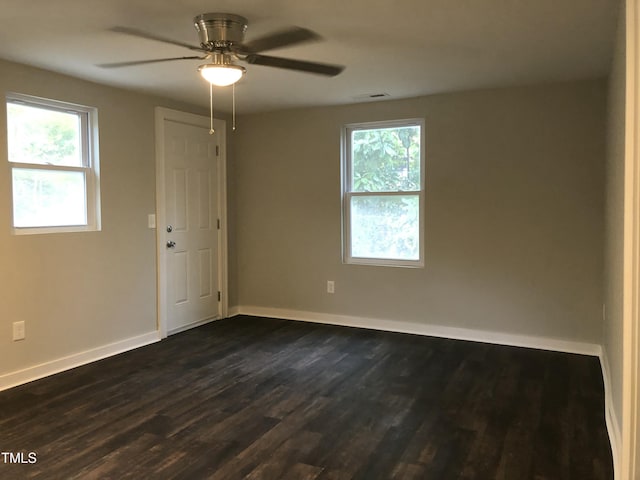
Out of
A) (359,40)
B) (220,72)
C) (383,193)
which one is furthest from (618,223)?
(383,193)

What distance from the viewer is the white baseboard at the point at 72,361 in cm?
356

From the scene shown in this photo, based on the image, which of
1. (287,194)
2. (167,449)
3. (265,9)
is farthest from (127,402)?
(287,194)

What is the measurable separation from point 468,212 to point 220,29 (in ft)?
9.18

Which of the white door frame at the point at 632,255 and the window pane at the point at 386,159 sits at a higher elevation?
the window pane at the point at 386,159

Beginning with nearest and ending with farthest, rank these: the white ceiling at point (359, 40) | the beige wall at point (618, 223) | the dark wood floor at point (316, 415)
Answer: the beige wall at point (618, 223)
the dark wood floor at point (316, 415)
the white ceiling at point (359, 40)

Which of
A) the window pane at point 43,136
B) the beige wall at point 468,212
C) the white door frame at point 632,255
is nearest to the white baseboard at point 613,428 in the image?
the white door frame at point 632,255

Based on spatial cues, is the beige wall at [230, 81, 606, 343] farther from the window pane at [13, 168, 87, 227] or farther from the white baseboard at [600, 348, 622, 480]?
the window pane at [13, 168, 87, 227]

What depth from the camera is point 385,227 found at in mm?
5102

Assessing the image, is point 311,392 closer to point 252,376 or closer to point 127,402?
point 252,376

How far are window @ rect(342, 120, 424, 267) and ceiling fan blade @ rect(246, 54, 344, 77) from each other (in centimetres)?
144

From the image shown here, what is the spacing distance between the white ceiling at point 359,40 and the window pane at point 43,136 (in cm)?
35

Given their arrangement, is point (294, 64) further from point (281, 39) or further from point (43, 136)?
point (43, 136)

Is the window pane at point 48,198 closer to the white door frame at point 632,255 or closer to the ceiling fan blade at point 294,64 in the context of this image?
the ceiling fan blade at point 294,64

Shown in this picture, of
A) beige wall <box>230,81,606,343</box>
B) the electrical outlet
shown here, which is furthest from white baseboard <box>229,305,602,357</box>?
the electrical outlet
